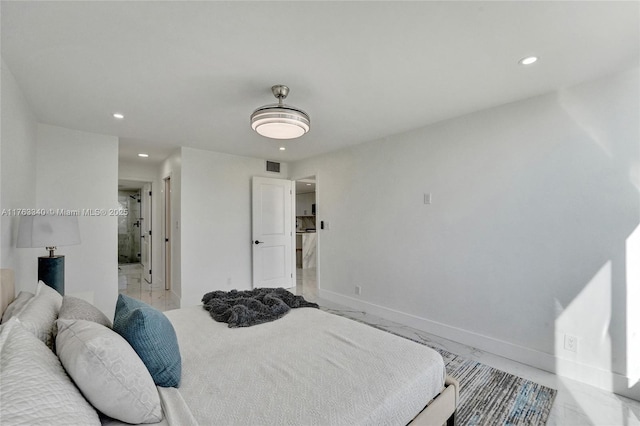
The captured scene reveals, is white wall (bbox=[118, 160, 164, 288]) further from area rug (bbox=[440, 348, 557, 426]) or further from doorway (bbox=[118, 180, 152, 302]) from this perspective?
area rug (bbox=[440, 348, 557, 426])

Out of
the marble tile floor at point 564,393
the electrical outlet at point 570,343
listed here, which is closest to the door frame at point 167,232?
the marble tile floor at point 564,393

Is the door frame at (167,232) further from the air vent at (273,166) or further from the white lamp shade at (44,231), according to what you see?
the white lamp shade at (44,231)

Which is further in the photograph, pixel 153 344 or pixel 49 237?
pixel 49 237

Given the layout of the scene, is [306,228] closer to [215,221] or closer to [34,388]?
[215,221]

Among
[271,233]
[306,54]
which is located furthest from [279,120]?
[271,233]

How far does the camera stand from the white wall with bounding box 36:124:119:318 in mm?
3225

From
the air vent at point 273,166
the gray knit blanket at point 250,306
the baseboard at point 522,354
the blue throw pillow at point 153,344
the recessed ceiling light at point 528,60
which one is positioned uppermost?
the recessed ceiling light at point 528,60

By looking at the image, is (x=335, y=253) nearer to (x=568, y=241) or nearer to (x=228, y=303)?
(x=228, y=303)

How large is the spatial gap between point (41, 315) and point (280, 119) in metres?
1.76

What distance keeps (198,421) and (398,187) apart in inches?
124

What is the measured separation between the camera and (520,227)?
2.58 meters

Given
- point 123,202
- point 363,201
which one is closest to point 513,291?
point 363,201

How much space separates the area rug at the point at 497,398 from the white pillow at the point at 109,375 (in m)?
1.86

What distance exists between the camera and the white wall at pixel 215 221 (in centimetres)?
416
